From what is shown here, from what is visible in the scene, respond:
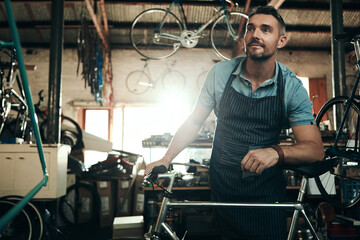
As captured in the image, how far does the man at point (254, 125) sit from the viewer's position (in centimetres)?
158

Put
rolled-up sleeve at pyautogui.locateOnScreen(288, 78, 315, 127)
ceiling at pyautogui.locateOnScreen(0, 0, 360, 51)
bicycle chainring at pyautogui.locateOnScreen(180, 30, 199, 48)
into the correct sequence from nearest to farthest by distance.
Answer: rolled-up sleeve at pyautogui.locateOnScreen(288, 78, 315, 127) → bicycle chainring at pyautogui.locateOnScreen(180, 30, 199, 48) → ceiling at pyautogui.locateOnScreen(0, 0, 360, 51)

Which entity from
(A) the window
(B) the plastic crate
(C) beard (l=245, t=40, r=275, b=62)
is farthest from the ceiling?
(C) beard (l=245, t=40, r=275, b=62)

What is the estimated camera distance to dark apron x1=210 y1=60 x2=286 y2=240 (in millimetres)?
1584

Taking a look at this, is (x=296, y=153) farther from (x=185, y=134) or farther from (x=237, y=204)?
(x=185, y=134)

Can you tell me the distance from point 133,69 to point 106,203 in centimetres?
594

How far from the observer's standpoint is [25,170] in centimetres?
368

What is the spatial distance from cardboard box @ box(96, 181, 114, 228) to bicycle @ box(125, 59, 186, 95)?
17.4ft

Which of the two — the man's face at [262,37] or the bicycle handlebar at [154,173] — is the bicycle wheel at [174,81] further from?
the bicycle handlebar at [154,173]

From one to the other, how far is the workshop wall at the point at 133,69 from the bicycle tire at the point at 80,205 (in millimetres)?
5079

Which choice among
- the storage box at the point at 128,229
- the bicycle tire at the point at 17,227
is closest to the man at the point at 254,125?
the storage box at the point at 128,229

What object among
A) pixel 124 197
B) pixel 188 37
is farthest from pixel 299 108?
pixel 188 37

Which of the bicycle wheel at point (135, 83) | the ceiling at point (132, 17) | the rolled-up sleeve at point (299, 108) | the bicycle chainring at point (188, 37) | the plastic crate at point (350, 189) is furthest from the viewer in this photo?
the bicycle wheel at point (135, 83)

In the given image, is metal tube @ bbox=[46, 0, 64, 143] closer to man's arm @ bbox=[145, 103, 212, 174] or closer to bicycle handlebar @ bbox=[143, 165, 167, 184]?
man's arm @ bbox=[145, 103, 212, 174]

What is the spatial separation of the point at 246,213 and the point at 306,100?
0.68 meters
